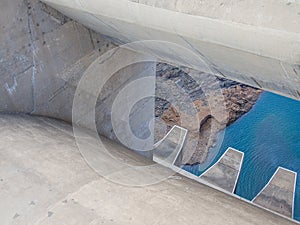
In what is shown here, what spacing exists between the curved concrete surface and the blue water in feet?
14.4

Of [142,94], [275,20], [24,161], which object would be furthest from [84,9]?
[142,94]

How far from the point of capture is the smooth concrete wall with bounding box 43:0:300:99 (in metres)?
1.75

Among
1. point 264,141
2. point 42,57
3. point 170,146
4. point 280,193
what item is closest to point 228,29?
point 42,57

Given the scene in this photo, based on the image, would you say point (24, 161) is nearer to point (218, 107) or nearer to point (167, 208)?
point (167, 208)

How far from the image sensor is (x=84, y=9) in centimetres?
289

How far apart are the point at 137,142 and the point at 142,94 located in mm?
598

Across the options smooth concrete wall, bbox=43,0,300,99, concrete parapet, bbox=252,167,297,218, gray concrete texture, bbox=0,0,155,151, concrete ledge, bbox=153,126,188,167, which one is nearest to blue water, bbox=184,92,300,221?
concrete parapet, bbox=252,167,297,218

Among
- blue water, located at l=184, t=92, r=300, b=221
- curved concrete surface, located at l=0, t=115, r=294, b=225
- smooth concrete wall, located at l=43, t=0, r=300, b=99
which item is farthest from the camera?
blue water, located at l=184, t=92, r=300, b=221

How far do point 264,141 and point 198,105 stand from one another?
1468 millimetres

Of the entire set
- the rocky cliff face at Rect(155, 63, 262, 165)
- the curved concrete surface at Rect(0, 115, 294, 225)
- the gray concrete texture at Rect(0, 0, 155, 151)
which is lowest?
the rocky cliff face at Rect(155, 63, 262, 165)

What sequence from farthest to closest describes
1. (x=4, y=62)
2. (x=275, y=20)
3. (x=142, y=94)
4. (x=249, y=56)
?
(x=142, y=94) < (x=4, y=62) < (x=249, y=56) < (x=275, y=20)

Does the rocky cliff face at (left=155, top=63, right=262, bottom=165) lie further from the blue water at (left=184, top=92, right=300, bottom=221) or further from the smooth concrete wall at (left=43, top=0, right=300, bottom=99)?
the smooth concrete wall at (left=43, top=0, right=300, bottom=99)

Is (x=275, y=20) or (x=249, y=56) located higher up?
(x=275, y=20)

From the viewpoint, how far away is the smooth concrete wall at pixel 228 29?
1750 mm
